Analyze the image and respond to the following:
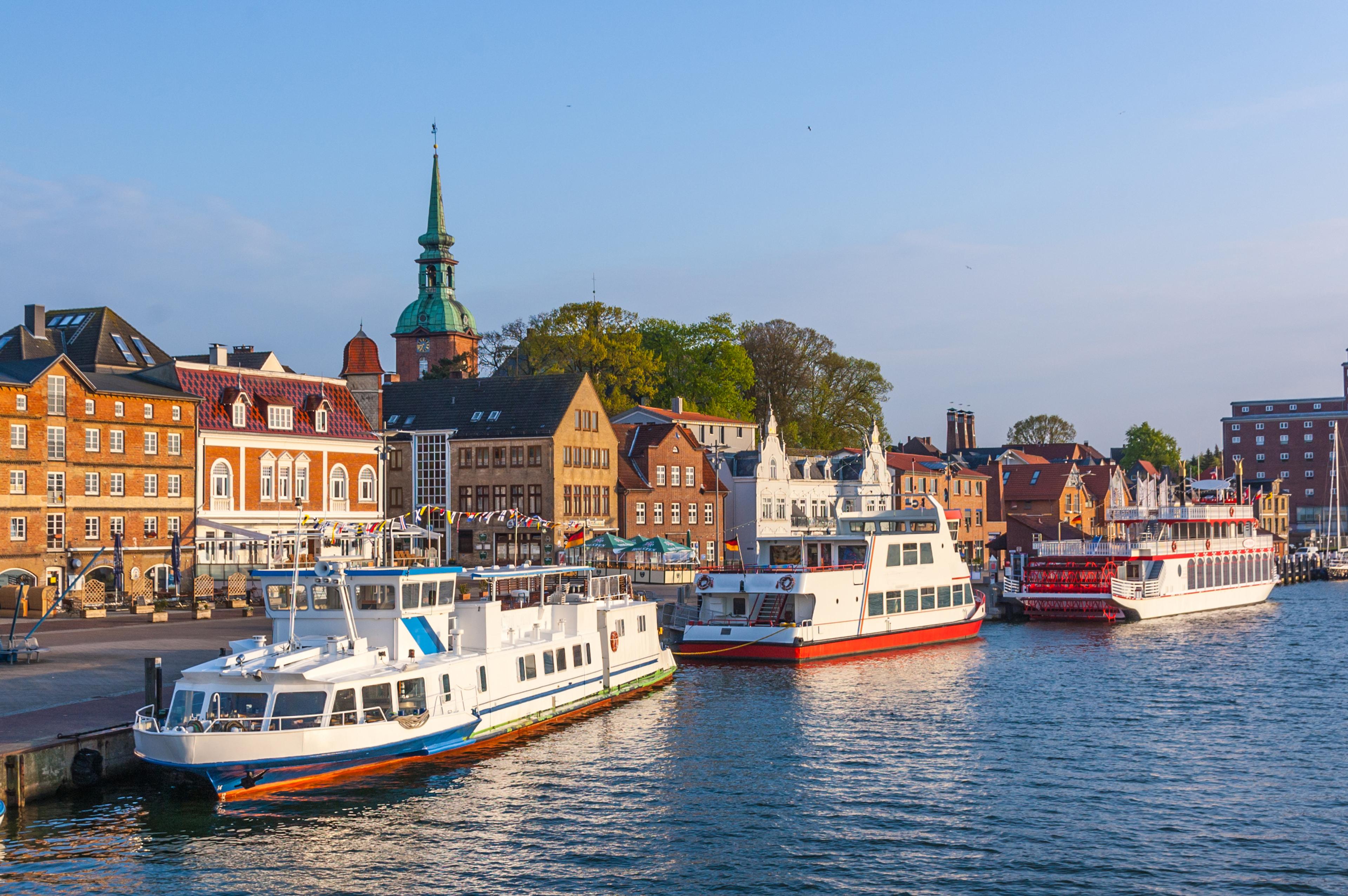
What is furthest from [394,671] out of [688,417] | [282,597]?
[688,417]

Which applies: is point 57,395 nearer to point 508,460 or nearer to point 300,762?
point 508,460

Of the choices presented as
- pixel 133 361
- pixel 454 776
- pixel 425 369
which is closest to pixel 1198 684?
pixel 454 776

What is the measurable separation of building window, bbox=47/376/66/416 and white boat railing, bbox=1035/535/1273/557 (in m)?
54.2

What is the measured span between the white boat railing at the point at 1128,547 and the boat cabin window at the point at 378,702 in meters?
54.1

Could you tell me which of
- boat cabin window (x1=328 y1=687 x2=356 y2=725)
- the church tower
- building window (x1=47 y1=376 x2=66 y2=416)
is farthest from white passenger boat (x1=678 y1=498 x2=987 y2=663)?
the church tower

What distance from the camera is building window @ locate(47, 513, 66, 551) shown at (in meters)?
58.7

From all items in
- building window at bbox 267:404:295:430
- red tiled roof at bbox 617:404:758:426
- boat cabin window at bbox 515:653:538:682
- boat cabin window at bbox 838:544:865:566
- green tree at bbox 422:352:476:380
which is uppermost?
green tree at bbox 422:352:476:380

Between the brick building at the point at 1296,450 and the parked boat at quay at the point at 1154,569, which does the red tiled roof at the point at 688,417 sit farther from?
the brick building at the point at 1296,450

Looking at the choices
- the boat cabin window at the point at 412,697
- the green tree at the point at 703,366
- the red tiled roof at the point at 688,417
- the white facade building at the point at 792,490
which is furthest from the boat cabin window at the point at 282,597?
the green tree at the point at 703,366

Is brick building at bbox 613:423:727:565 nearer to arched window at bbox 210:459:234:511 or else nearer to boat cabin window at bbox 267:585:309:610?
arched window at bbox 210:459:234:511

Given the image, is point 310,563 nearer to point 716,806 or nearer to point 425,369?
point 716,806

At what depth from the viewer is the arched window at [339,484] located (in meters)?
73.0

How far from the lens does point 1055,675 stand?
50656mm

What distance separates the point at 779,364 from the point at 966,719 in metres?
82.8
